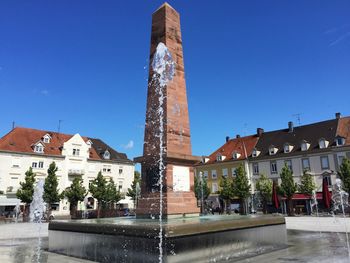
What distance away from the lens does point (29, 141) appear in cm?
5041

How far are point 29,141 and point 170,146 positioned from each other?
44.7m

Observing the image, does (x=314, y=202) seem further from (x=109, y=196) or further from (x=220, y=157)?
(x=109, y=196)

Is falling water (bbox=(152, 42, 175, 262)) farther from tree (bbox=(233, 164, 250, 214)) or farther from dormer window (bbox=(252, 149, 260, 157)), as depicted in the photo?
dormer window (bbox=(252, 149, 260, 157))

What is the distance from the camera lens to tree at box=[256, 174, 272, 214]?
4485 centimetres

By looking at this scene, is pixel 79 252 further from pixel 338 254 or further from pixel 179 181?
pixel 338 254

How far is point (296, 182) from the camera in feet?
150

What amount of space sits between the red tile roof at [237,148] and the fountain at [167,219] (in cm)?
4299

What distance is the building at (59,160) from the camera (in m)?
45.9

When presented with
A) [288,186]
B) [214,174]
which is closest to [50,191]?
[214,174]

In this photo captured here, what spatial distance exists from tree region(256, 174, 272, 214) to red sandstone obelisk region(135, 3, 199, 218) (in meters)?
35.3

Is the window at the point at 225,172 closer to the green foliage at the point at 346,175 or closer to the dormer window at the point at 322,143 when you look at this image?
the dormer window at the point at 322,143

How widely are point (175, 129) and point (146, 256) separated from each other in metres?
5.32

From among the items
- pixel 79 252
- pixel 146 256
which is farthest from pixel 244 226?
pixel 79 252

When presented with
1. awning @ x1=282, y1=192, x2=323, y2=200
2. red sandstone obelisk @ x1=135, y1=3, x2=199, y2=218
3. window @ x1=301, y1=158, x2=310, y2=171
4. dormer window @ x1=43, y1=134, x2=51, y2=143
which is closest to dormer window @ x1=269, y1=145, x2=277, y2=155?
window @ x1=301, y1=158, x2=310, y2=171
